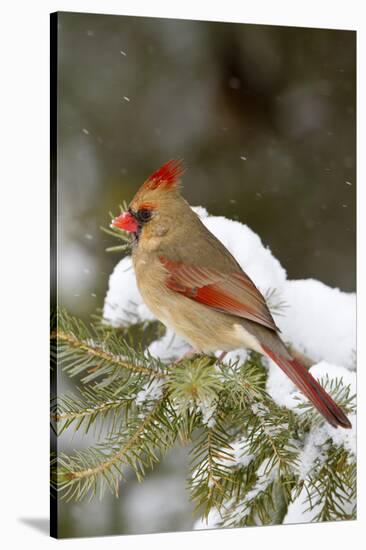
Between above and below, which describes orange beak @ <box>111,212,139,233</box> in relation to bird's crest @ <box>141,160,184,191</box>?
below

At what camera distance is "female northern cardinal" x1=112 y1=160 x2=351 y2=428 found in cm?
398

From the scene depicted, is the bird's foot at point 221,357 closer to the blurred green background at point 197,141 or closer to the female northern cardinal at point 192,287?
the female northern cardinal at point 192,287

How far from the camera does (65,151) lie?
3.84 m

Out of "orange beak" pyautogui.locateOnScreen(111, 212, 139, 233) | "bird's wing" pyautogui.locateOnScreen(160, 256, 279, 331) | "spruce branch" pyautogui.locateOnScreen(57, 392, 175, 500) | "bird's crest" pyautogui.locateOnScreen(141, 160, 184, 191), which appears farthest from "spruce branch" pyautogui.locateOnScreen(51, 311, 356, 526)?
"bird's crest" pyautogui.locateOnScreen(141, 160, 184, 191)

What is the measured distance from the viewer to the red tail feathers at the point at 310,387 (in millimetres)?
3904

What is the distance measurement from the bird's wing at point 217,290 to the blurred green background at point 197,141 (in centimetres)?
28

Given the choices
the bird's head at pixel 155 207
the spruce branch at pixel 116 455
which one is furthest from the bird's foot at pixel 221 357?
the bird's head at pixel 155 207

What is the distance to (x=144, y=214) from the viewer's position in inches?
160

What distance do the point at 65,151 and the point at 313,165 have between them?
3.96ft

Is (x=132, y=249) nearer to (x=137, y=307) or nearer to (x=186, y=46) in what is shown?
(x=137, y=307)

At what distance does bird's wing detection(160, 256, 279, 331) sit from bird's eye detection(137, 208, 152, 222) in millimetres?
178

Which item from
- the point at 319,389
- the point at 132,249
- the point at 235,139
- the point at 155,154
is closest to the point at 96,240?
the point at 132,249

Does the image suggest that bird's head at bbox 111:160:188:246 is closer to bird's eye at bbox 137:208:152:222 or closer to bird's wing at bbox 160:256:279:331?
bird's eye at bbox 137:208:152:222

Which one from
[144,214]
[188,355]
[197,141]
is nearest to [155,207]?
[144,214]
